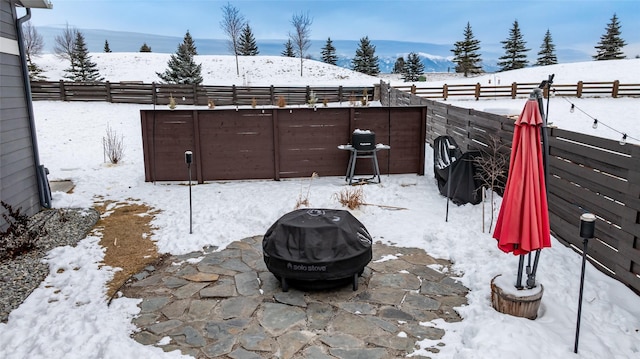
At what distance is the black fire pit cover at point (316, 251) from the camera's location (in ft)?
13.3

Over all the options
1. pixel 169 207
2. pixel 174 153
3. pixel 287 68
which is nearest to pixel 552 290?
pixel 169 207

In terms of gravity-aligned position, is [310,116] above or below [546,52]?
below

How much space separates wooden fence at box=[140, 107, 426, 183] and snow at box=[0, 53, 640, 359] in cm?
32

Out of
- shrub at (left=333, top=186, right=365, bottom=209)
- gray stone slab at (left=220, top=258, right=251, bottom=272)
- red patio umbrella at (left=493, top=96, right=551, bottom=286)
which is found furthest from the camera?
shrub at (left=333, top=186, right=365, bottom=209)

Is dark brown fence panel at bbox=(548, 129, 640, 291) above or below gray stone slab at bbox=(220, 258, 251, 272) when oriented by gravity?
above

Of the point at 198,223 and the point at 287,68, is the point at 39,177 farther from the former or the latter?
the point at 287,68

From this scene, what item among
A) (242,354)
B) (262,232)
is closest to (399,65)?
(262,232)

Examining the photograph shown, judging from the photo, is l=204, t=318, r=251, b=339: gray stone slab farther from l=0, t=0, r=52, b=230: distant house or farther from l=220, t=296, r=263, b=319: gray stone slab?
l=0, t=0, r=52, b=230: distant house

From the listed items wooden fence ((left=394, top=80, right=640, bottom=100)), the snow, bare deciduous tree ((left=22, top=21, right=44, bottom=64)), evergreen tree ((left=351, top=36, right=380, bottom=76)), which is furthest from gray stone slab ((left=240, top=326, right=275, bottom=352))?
evergreen tree ((left=351, top=36, right=380, bottom=76))

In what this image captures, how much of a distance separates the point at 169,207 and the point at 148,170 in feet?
6.45

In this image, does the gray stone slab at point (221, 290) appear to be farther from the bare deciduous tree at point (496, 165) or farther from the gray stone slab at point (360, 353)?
the bare deciduous tree at point (496, 165)

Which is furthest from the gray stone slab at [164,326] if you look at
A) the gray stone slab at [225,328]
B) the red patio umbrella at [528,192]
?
the red patio umbrella at [528,192]

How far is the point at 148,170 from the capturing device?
28.9ft

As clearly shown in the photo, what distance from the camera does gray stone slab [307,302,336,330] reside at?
375cm
